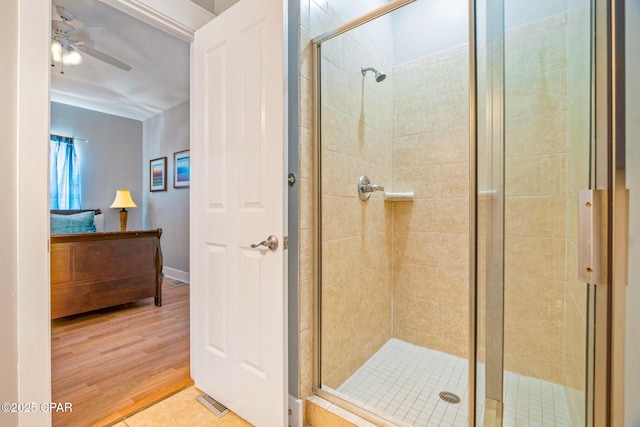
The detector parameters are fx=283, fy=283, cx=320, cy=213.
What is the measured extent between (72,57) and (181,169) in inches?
67.1

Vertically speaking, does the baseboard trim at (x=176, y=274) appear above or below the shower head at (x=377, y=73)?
below

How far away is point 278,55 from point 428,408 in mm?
1842

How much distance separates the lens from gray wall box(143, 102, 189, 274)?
4152 millimetres

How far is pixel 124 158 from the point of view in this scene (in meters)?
4.83

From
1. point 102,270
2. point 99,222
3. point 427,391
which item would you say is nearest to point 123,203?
point 99,222

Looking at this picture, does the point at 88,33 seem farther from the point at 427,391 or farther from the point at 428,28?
the point at 427,391

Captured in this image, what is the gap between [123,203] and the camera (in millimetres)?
4453

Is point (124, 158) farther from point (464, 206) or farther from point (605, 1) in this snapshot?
point (605, 1)

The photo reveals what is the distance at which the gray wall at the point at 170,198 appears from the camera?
415 cm

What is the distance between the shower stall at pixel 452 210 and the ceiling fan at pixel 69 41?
87.9 inches

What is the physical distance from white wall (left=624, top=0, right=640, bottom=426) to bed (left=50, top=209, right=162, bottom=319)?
3.48 meters

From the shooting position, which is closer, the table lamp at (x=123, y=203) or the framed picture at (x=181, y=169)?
the framed picture at (x=181, y=169)

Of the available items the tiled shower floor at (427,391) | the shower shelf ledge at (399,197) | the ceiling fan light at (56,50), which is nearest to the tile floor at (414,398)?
the tiled shower floor at (427,391)

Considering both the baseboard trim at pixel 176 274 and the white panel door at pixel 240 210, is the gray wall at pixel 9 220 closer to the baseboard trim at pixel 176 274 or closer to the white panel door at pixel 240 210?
the white panel door at pixel 240 210
